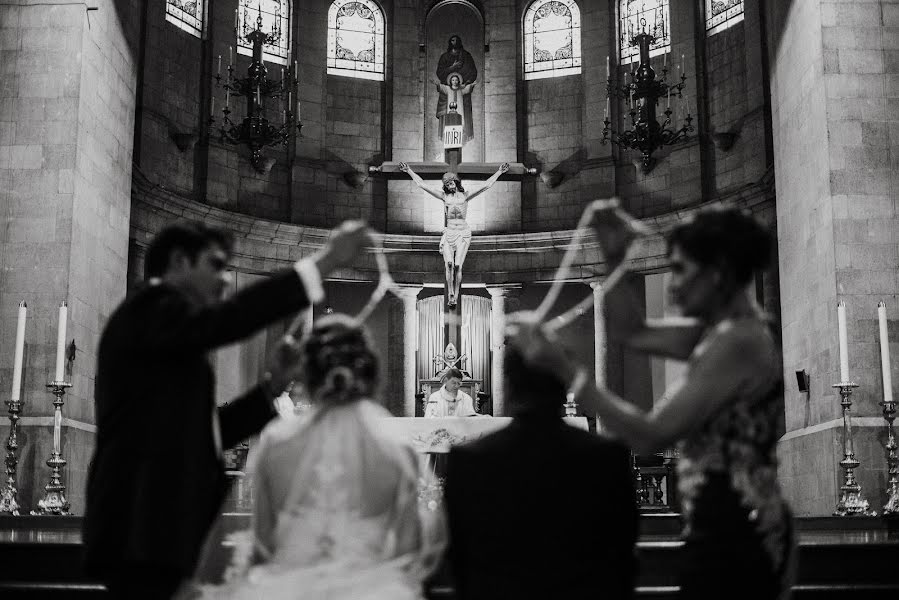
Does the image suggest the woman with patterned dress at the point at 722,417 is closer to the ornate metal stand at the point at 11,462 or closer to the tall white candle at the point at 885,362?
the tall white candle at the point at 885,362

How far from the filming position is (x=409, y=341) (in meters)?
15.6

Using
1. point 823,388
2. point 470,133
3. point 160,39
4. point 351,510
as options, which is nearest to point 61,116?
point 160,39

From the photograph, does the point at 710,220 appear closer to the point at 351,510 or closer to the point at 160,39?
the point at 351,510

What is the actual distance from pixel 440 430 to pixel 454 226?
443 cm

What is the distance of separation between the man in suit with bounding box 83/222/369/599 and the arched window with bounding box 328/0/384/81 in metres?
14.4

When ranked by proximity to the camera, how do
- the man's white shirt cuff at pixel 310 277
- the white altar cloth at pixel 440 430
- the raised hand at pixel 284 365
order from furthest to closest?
the white altar cloth at pixel 440 430, the raised hand at pixel 284 365, the man's white shirt cuff at pixel 310 277

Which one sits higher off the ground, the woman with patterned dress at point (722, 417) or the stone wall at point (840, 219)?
the stone wall at point (840, 219)

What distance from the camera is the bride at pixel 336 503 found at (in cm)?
286

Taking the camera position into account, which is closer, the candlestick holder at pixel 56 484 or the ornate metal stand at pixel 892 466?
the ornate metal stand at pixel 892 466

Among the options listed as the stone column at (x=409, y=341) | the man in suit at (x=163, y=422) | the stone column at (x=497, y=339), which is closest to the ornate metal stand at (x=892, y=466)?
the man in suit at (x=163, y=422)

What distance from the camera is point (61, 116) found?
10211 mm

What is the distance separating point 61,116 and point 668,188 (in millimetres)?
8841

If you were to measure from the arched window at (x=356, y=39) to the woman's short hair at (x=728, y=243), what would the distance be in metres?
14.6

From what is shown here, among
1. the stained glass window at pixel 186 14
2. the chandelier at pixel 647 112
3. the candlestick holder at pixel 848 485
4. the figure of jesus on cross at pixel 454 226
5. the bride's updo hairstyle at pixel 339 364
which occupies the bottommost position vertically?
the candlestick holder at pixel 848 485
